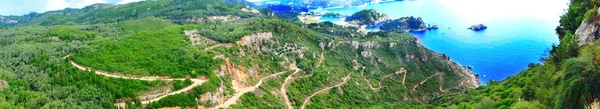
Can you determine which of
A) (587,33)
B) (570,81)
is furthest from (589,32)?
(570,81)

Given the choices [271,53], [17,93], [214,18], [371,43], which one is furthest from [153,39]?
[214,18]

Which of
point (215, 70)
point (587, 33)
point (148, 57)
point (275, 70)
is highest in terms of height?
point (587, 33)

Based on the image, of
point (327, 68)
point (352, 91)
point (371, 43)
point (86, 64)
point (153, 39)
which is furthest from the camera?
point (371, 43)

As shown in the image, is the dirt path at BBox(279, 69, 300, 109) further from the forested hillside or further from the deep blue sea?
the deep blue sea

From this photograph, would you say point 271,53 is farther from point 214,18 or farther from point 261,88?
point 214,18

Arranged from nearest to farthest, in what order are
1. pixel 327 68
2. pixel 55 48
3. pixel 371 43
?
pixel 55 48 → pixel 327 68 → pixel 371 43

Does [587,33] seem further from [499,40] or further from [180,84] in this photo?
[499,40]

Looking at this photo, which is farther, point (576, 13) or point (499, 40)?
point (499, 40)

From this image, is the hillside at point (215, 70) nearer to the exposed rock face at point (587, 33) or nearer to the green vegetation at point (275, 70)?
the green vegetation at point (275, 70)
